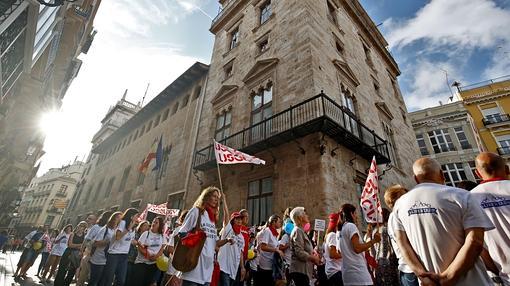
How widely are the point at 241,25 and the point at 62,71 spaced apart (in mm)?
11228

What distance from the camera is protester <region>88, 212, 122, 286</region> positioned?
13.9 ft

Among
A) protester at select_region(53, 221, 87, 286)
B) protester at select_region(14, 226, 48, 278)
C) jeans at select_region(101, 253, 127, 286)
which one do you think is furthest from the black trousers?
protester at select_region(14, 226, 48, 278)

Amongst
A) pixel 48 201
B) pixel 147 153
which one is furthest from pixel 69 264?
pixel 48 201

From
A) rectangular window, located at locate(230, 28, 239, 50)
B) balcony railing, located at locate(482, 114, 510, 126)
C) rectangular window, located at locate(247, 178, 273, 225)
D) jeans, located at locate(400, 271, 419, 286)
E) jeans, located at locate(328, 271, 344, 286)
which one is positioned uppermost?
rectangular window, located at locate(230, 28, 239, 50)

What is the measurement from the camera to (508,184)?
6.25ft

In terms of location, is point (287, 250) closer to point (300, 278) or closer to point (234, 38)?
point (300, 278)

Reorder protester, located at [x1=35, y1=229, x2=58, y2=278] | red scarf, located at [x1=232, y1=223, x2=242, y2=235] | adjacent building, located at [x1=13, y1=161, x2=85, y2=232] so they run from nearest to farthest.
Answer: red scarf, located at [x1=232, y1=223, x2=242, y2=235]
protester, located at [x1=35, y1=229, x2=58, y2=278]
adjacent building, located at [x1=13, y1=161, x2=85, y2=232]

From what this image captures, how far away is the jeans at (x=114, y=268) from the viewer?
4137mm

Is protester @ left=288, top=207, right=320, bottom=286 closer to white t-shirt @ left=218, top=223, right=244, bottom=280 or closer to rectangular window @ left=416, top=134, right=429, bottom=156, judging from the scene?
white t-shirt @ left=218, top=223, right=244, bottom=280

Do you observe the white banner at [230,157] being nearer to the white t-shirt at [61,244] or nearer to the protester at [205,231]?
the protester at [205,231]

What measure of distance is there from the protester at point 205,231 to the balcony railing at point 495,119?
31074mm

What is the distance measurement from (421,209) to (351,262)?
5.28ft

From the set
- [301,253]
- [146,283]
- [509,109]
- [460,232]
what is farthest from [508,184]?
[509,109]

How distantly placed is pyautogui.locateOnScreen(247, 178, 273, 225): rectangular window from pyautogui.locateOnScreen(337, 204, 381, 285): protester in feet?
18.1
